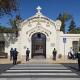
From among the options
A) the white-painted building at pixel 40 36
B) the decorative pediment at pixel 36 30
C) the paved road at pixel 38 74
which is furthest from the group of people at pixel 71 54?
the paved road at pixel 38 74

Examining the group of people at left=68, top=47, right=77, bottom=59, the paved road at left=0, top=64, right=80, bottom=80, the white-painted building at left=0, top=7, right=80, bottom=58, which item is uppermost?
the white-painted building at left=0, top=7, right=80, bottom=58

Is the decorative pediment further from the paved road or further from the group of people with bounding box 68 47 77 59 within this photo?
the paved road

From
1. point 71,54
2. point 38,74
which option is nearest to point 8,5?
point 38,74

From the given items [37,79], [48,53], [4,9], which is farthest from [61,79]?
[48,53]

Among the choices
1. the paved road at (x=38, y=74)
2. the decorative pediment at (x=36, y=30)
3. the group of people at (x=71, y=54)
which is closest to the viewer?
the paved road at (x=38, y=74)

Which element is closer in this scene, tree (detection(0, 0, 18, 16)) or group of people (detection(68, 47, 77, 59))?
tree (detection(0, 0, 18, 16))

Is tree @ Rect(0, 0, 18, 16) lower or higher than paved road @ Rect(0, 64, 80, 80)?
higher

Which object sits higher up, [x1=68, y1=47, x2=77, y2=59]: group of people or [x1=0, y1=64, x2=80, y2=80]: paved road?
[x1=68, y1=47, x2=77, y2=59]: group of people

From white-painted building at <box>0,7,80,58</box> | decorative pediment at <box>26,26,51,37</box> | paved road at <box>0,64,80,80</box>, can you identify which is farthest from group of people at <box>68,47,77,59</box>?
paved road at <box>0,64,80,80</box>

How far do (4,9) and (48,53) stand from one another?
25612mm

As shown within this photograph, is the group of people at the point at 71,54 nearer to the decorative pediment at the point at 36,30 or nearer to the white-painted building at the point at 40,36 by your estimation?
the white-painted building at the point at 40,36

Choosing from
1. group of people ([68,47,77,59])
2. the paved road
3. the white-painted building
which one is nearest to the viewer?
the paved road

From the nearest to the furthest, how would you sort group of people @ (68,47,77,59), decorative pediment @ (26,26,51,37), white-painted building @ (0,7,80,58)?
group of people @ (68,47,77,59), white-painted building @ (0,7,80,58), decorative pediment @ (26,26,51,37)

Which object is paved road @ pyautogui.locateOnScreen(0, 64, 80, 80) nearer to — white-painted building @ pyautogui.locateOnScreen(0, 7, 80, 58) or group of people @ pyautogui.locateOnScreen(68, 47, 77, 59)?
group of people @ pyautogui.locateOnScreen(68, 47, 77, 59)
